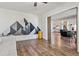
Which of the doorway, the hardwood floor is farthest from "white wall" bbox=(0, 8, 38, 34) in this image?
the hardwood floor

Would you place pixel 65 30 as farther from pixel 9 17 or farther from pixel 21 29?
pixel 9 17

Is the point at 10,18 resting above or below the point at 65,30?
above

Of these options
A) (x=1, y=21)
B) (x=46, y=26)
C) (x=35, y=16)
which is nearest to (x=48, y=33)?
(x=46, y=26)

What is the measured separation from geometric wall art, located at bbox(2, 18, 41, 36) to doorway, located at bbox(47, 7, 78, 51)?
1526 millimetres

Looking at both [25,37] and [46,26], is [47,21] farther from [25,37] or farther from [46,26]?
[25,37]

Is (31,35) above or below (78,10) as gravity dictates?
below

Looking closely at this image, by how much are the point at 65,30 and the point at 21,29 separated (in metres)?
5.22

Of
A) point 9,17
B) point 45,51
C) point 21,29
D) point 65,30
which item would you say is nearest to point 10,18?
point 9,17

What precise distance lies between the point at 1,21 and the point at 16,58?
5783 mm

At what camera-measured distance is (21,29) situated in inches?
295

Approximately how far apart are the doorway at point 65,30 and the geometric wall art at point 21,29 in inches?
60.1

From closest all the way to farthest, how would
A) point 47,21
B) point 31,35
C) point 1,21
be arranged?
point 1,21, point 47,21, point 31,35

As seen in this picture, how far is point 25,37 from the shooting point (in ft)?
24.5

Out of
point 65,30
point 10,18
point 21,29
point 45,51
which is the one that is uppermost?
point 10,18
